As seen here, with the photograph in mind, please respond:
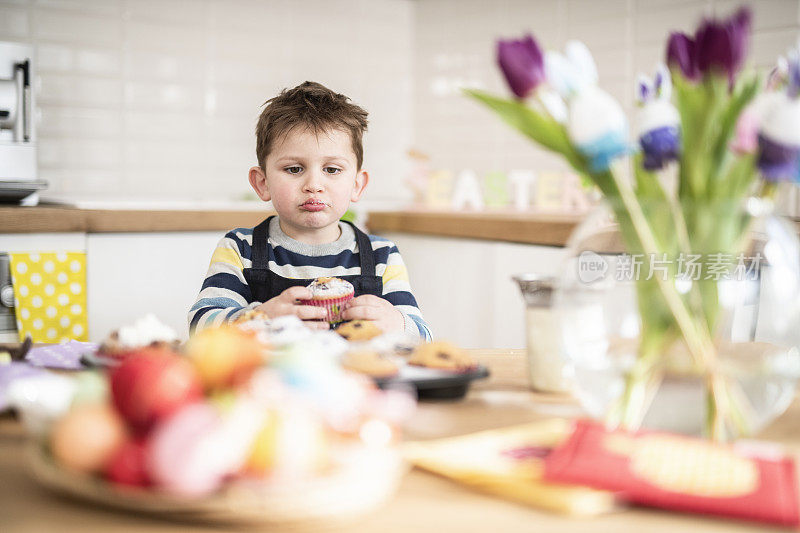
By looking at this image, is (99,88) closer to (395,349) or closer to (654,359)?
(395,349)

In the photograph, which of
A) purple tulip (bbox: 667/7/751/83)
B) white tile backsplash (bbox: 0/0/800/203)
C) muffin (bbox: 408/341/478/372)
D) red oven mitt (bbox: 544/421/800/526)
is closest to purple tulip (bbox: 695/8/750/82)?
purple tulip (bbox: 667/7/751/83)

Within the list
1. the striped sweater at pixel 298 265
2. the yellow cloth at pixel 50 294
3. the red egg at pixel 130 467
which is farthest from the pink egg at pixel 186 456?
the yellow cloth at pixel 50 294

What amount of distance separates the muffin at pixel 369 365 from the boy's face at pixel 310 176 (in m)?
0.80

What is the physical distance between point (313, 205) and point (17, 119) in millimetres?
1487

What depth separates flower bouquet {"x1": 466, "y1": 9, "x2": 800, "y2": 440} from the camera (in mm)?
680

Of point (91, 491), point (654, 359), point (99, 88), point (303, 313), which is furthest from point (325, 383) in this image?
point (99, 88)

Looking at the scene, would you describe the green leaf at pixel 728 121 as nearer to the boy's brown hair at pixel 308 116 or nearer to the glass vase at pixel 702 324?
the glass vase at pixel 702 324

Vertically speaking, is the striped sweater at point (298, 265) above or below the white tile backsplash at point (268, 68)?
below

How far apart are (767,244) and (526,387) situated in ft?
1.19

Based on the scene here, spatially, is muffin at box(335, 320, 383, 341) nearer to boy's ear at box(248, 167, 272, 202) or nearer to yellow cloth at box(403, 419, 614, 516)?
yellow cloth at box(403, 419, 614, 516)

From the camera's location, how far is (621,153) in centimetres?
69

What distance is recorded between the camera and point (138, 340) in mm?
958

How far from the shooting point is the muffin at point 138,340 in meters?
0.94

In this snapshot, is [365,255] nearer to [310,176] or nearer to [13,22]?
[310,176]
